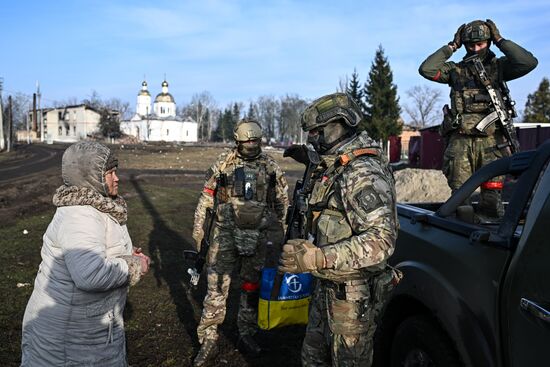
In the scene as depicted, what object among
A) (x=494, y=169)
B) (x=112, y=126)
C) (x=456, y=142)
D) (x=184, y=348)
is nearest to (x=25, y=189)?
(x=184, y=348)

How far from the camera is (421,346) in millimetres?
2584

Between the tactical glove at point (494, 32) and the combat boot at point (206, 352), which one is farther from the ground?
the tactical glove at point (494, 32)

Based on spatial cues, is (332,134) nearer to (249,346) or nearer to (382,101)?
(249,346)

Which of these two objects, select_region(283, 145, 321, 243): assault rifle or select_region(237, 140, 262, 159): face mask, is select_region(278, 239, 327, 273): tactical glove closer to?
select_region(283, 145, 321, 243): assault rifle

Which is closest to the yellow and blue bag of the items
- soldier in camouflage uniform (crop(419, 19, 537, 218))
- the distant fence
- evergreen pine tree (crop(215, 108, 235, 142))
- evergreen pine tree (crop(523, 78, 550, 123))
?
soldier in camouflage uniform (crop(419, 19, 537, 218))

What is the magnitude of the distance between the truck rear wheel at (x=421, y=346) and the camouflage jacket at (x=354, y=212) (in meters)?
0.42

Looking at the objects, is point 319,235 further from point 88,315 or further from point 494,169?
point 88,315

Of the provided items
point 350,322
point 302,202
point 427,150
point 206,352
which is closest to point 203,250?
point 206,352

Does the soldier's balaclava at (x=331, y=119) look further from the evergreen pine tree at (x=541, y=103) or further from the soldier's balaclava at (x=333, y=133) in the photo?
the evergreen pine tree at (x=541, y=103)

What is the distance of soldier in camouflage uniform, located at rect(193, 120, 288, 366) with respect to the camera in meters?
4.21

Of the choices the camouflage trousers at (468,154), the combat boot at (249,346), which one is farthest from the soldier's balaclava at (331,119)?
the camouflage trousers at (468,154)

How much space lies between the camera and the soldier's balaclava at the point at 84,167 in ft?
8.06

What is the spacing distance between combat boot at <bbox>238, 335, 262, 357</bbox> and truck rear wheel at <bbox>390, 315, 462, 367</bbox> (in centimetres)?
152

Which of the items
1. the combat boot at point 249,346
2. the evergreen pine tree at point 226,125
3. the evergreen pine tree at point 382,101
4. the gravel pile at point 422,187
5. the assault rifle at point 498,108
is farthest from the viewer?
the evergreen pine tree at point 226,125
